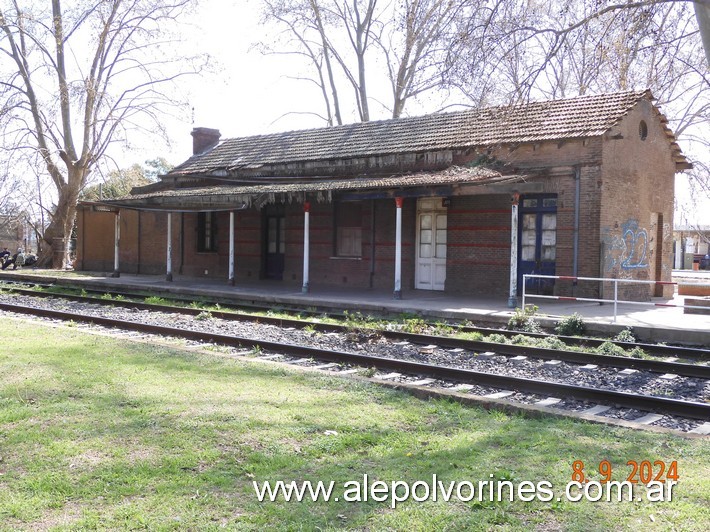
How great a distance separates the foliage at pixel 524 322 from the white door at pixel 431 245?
6036 mm

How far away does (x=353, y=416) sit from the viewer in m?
5.83

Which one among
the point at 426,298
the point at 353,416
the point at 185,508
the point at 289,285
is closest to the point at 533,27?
the point at 426,298

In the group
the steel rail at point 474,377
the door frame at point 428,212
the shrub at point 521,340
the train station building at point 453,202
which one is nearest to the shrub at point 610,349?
the shrub at point 521,340

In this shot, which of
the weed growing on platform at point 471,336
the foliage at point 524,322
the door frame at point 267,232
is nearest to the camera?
the weed growing on platform at point 471,336

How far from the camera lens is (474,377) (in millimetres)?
7723

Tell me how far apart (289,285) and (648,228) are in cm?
1101

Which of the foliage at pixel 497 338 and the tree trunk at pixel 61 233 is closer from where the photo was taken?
the foliage at pixel 497 338

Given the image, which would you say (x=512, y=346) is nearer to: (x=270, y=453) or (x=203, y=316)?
(x=270, y=453)

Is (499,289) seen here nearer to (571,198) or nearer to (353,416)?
(571,198)

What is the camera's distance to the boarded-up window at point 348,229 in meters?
21.4

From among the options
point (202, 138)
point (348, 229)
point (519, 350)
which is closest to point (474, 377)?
point (519, 350)

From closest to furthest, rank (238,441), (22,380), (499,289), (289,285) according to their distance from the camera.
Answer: (238,441), (22,380), (499,289), (289,285)

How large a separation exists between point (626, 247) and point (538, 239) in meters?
2.34

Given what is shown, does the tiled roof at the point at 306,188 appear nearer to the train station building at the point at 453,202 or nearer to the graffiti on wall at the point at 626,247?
the train station building at the point at 453,202
